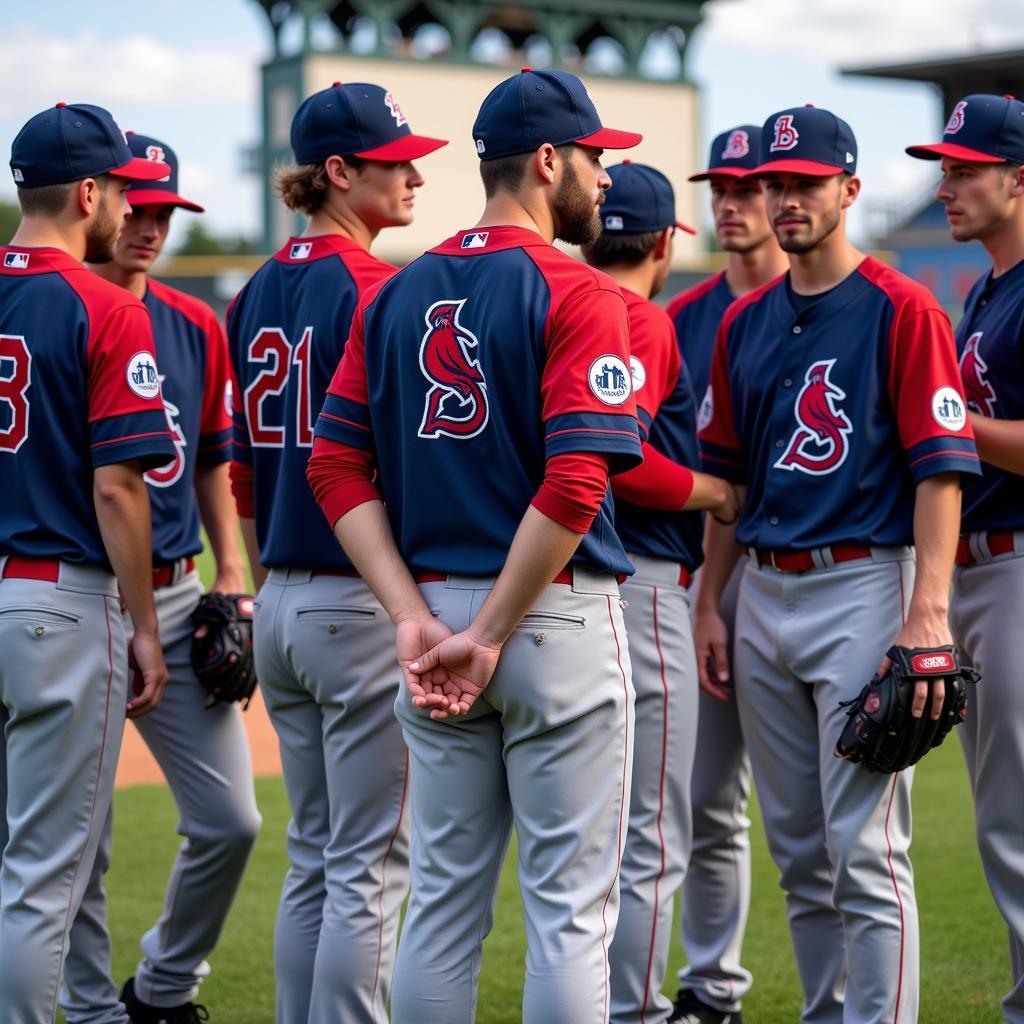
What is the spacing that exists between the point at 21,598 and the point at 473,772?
114 cm

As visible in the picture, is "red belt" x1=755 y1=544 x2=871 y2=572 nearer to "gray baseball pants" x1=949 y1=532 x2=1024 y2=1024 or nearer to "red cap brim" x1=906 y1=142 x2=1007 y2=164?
"gray baseball pants" x1=949 y1=532 x2=1024 y2=1024

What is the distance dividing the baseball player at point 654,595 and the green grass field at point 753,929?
67 cm

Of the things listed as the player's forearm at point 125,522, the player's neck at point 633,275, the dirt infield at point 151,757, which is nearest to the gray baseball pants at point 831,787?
the player's neck at point 633,275

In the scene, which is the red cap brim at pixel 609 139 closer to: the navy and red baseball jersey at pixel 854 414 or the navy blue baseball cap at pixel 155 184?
the navy and red baseball jersey at pixel 854 414

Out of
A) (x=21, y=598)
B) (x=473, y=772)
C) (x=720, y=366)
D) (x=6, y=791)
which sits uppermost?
(x=720, y=366)

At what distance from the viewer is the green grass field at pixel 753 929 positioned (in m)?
4.20

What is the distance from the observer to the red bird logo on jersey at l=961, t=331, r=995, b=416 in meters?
Result: 3.63

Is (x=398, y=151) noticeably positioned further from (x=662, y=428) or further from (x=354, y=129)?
(x=662, y=428)

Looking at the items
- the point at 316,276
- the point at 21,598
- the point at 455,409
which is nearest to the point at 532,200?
the point at 455,409

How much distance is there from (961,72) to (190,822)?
3262 cm

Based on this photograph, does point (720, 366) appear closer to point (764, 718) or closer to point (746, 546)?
point (746, 546)

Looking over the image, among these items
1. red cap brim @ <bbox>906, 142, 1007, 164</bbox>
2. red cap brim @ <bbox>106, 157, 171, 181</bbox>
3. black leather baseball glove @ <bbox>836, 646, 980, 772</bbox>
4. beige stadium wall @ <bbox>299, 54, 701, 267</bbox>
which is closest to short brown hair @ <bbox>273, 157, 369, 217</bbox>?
red cap brim @ <bbox>106, 157, 171, 181</bbox>

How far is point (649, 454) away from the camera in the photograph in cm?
355

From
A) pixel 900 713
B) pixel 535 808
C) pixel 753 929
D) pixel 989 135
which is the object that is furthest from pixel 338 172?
pixel 753 929
